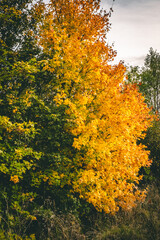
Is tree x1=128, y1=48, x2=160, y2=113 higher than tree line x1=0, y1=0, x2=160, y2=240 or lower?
higher

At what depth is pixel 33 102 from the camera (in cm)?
686

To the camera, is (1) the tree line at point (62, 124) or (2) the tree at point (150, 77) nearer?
(1) the tree line at point (62, 124)

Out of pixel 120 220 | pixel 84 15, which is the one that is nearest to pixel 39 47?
pixel 84 15

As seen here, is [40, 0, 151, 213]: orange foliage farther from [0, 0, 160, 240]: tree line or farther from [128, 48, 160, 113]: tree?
[128, 48, 160, 113]: tree

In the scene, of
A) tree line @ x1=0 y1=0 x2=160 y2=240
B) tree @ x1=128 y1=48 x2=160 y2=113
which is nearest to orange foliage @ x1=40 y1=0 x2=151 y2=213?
tree line @ x1=0 y1=0 x2=160 y2=240

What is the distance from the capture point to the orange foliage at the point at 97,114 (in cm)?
652

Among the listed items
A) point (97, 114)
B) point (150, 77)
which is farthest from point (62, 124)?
point (150, 77)

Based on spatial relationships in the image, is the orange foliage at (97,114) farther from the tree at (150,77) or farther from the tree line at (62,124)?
the tree at (150,77)

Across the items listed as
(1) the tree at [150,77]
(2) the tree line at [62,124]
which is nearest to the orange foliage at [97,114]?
(2) the tree line at [62,124]

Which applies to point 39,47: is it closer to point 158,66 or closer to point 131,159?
point 131,159

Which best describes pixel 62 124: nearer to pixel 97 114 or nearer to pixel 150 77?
pixel 97 114

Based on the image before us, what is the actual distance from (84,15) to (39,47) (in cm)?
314

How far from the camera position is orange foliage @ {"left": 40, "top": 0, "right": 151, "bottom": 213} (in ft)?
21.4

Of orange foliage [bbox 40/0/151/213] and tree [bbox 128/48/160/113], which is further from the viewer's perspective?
tree [bbox 128/48/160/113]
